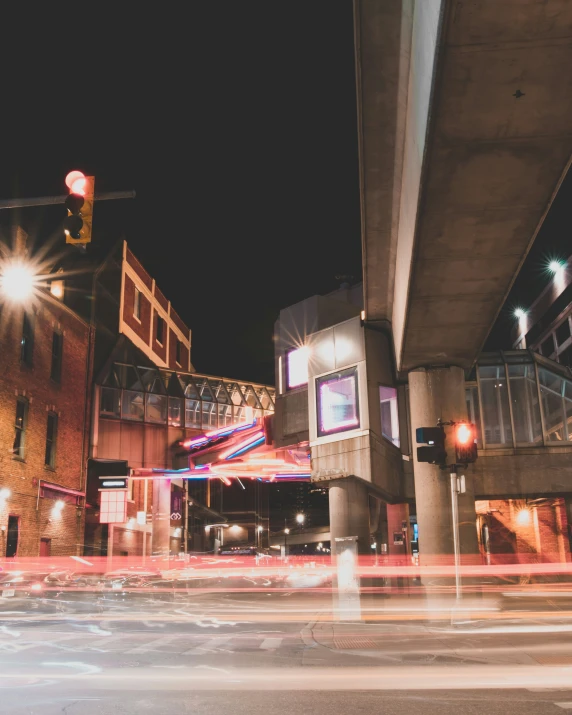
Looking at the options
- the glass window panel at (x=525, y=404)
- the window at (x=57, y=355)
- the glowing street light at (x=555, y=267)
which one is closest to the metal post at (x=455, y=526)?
the glass window panel at (x=525, y=404)

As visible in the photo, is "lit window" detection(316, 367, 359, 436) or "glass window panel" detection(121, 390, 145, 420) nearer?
"lit window" detection(316, 367, 359, 436)

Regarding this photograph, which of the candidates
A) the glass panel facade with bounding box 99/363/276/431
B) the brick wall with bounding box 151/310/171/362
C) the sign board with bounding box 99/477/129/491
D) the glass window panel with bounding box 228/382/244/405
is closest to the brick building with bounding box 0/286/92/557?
the sign board with bounding box 99/477/129/491

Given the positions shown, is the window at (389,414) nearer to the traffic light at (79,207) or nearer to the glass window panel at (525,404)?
the glass window panel at (525,404)

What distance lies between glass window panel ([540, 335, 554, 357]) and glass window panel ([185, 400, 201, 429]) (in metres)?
37.6

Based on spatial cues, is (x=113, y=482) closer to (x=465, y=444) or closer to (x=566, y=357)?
(x=465, y=444)

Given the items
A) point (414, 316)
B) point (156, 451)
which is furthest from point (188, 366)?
point (414, 316)

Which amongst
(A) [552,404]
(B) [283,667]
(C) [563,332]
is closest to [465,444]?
(B) [283,667]

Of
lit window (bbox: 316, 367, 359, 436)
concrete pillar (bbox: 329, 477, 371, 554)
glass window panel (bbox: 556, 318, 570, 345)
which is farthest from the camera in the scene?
glass window panel (bbox: 556, 318, 570, 345)

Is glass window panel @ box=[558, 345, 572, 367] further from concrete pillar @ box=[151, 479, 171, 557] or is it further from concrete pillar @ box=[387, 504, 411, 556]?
concrete pillar @ box=[151, 479, 171, 557]

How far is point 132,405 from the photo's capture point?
4119 centimetres

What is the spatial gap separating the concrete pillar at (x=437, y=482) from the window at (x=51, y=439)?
1690cm

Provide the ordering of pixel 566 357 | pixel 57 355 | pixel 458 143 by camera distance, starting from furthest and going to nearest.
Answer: pixel 566 357
pixel 57 355
pixel 458 143

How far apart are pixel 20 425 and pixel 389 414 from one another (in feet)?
48.2

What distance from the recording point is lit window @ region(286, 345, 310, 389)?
28891 millimetres
